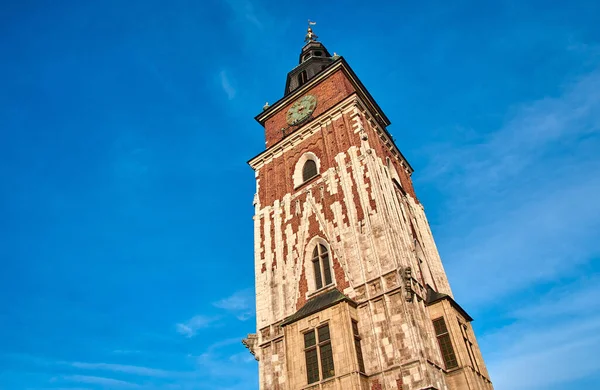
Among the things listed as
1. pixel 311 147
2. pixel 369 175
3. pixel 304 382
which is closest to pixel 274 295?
pixel 304 382

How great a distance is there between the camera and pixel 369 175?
24.9m

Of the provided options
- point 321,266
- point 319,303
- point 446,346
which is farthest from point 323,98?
point 446,346

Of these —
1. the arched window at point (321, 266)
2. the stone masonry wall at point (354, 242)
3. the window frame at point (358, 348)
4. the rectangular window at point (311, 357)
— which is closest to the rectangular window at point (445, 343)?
the stone masonry wall at point (354, 242)

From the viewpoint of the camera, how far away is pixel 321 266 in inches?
936

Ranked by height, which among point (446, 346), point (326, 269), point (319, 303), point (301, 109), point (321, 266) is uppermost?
point (301, 109)

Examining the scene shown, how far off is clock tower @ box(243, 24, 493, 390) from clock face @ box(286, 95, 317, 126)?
0.34 feet

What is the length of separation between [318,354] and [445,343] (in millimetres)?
5726

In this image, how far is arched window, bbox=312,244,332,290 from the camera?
23.3 meters

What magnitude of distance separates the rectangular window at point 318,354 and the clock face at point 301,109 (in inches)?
640

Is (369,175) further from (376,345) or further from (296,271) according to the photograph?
(376,345)

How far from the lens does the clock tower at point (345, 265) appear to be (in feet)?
62.8

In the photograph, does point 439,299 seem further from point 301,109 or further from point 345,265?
point 301,109

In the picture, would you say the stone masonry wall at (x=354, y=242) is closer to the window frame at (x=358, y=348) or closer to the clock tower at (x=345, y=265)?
the clock tower at (x=345, y=265)

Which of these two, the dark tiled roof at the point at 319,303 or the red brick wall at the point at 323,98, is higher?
the red brick wall at the point at 323,98
